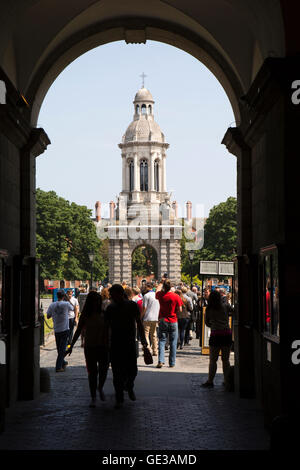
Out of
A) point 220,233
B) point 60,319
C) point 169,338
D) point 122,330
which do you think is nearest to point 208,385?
point 122,330

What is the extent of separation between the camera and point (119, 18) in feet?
45.8

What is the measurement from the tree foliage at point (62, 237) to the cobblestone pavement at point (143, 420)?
Answer: 52412mm

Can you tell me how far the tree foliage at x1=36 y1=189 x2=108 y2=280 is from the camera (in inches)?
2643

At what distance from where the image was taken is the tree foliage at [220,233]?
82875 millimetres

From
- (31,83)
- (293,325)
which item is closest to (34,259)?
(31,83)

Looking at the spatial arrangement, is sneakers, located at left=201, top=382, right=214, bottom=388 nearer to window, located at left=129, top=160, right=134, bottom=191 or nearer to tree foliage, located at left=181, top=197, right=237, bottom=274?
tree foliage, located at left=181, top=197, right=237, bottom=274

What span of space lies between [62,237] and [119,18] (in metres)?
56.6

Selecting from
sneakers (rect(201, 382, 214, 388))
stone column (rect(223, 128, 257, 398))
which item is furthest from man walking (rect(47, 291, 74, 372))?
stone column (rect(223, 128, 257, 398))

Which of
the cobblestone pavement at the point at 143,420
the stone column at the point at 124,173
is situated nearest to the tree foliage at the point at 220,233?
the stone column at the point at 124,173

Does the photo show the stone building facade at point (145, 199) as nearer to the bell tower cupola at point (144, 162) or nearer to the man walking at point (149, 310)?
the bell tower cupola at point (144, 162)

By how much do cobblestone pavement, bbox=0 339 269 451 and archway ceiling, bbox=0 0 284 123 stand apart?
17.7 ft

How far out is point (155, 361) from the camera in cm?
1847
